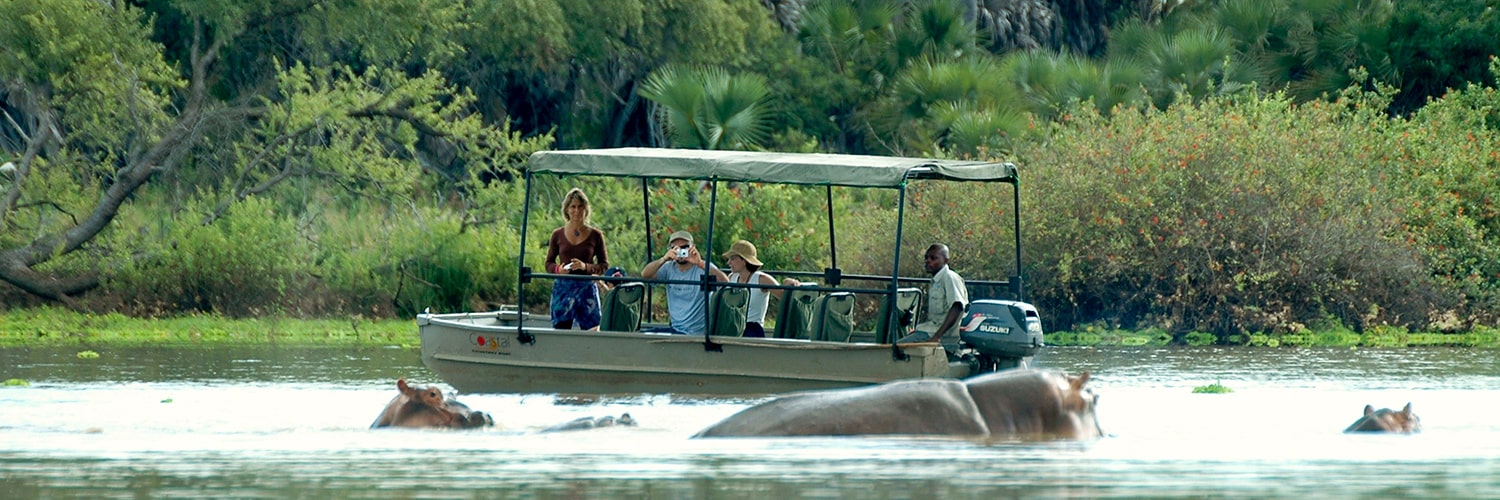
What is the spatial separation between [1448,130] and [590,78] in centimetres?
1542

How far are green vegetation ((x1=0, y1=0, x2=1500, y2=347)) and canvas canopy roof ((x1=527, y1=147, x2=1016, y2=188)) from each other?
7.49m

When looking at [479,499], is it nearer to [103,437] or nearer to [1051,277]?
[103,437]

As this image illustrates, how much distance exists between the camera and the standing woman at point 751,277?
17.8 meters

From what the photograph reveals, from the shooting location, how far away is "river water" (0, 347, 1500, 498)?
37.6ft

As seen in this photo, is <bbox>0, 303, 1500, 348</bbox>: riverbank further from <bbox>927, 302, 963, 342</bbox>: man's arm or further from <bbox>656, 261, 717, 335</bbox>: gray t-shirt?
<bbox>927, 302, 963, 342</bbox>: man's arm

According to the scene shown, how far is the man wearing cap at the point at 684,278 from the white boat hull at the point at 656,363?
0.61 meters

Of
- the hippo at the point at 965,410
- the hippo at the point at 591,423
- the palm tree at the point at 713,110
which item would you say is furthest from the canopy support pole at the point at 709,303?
the palm tree at the point at 713,110

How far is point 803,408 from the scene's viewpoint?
1383cm

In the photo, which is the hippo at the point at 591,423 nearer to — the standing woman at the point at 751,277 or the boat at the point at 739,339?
the boat at the point at 739,339

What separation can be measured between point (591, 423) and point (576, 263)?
125 inches

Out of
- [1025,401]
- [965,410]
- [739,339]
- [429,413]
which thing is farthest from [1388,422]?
[429,413]

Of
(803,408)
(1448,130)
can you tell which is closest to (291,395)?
(803,408)

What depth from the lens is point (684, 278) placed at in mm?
18094

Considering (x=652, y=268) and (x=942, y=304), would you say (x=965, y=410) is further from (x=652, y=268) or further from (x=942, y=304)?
(x=652, y=268)
